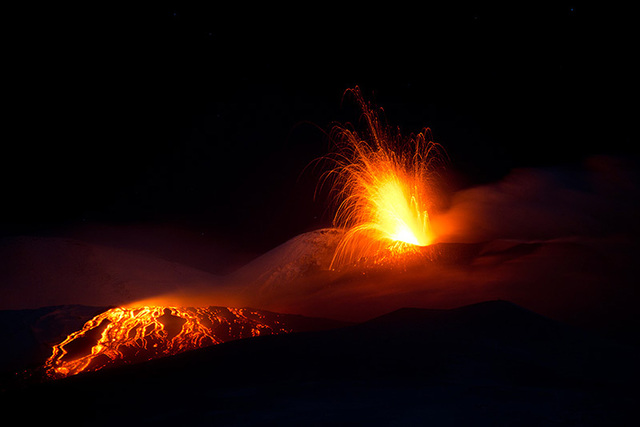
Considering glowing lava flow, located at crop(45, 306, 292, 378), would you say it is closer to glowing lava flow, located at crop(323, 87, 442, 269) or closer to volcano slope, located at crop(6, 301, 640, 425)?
volcano slope, located at crop(6, 301, 640, 425)

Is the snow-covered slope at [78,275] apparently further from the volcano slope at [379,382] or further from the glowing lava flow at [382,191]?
the volcano slope at [379,382]

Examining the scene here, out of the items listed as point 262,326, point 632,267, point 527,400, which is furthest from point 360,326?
point 632,267

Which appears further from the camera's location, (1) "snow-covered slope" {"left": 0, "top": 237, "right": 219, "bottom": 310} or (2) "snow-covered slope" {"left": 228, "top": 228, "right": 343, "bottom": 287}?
(2) "snow-covered slope" {"left": 228, "top": 228, "right": 343, "bottom": 287}

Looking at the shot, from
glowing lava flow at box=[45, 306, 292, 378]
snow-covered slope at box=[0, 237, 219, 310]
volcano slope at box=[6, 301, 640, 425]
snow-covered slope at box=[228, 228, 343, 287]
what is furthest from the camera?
snow-covered slope at box=[228, 228, 343, 287]

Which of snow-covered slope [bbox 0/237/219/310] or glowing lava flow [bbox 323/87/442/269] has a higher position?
glowing lava flow [bbox 323/87/442/269]

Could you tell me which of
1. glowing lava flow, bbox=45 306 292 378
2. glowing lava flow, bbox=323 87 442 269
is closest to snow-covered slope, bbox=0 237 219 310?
glowing lava flow, bbox=45 306 292 378

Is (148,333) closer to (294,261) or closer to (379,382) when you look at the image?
(379,382)

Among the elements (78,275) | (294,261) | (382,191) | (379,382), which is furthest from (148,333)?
(382,191)

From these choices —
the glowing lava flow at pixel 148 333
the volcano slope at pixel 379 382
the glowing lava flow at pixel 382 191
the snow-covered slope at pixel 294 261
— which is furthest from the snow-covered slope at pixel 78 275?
the volcano slope at pixel 379 382
